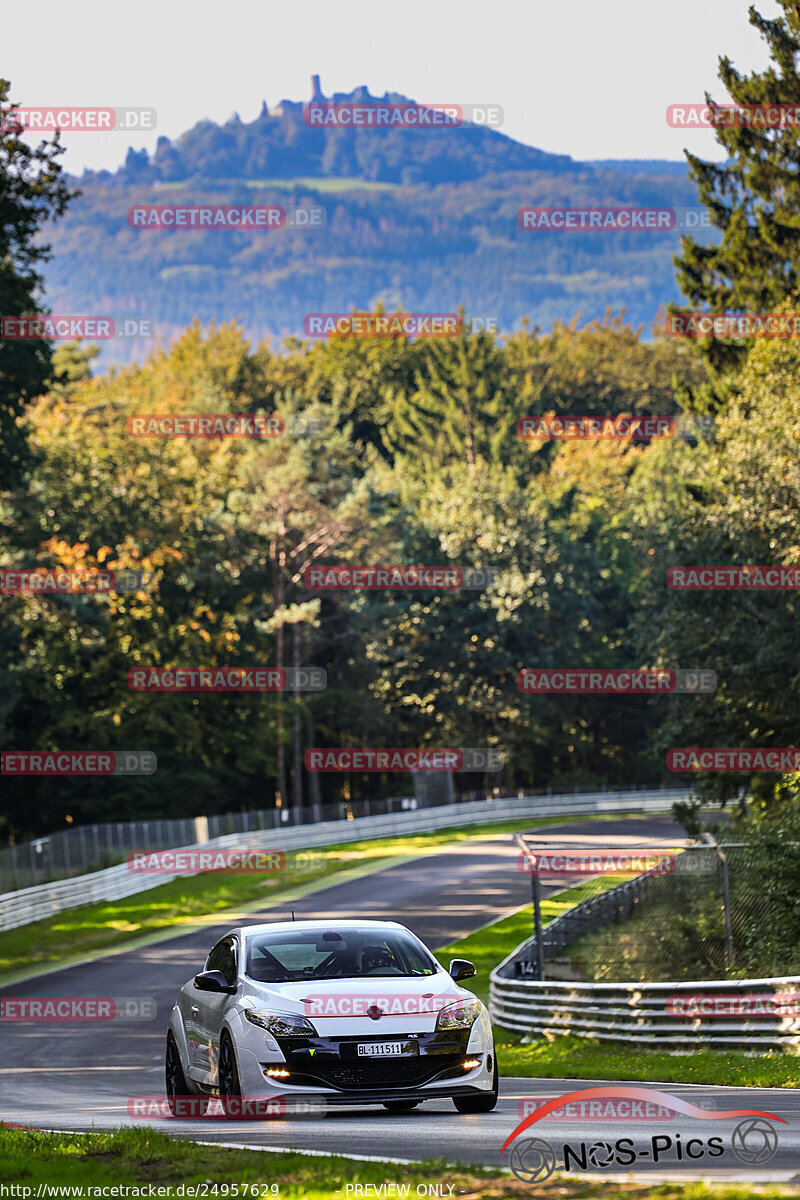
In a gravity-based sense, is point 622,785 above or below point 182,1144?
below

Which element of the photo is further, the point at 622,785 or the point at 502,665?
the point at 622,785

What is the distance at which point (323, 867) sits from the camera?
46.6 meters

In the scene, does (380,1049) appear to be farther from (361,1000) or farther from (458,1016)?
(458,1016)

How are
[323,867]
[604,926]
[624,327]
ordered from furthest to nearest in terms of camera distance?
1. [624,327]
2. [323,867]
3. [604,926]

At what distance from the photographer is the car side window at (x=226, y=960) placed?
429 inches

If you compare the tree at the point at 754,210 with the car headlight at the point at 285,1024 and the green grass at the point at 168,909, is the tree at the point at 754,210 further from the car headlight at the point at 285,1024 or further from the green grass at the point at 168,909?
the car headlight at the point at 285,1024

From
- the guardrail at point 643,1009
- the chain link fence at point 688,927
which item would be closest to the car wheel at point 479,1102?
the guardrail at point 643,1009

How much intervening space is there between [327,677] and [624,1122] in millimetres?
60860

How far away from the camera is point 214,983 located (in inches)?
423

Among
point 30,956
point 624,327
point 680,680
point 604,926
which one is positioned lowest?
point 30,956

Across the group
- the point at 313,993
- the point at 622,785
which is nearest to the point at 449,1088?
the point at 313,993

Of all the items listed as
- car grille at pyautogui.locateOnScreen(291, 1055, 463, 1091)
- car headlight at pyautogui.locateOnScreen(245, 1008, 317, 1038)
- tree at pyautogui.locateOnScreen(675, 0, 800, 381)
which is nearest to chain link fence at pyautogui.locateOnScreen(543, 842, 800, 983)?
car grille at pyautogui.locateOnScreen(291, 1055, 463, 1091)

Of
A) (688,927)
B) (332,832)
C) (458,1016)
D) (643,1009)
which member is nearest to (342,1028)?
(458,1016)

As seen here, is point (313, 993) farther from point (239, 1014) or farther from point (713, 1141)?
point (713, 1141)
